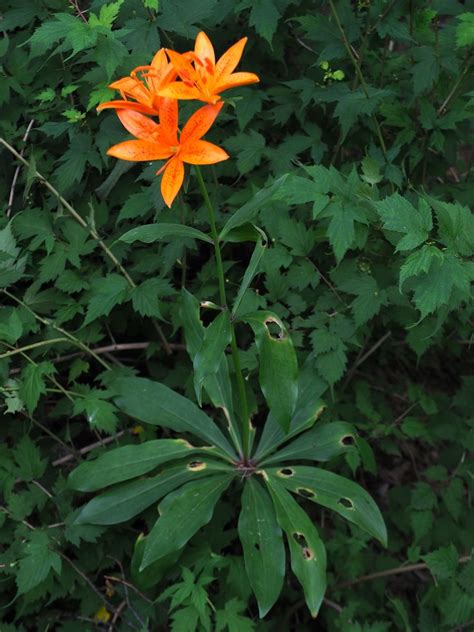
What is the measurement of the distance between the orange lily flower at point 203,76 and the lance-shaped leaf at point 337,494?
122cm

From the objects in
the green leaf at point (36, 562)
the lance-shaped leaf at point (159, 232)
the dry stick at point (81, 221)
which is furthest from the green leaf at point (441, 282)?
the green leaf at point (36, 562)

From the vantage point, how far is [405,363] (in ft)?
11.1

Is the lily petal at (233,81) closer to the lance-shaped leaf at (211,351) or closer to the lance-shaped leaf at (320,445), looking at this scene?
the lance-shaped leaf at (211,351)

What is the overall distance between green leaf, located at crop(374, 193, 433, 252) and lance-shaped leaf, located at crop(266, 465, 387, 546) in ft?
2.64

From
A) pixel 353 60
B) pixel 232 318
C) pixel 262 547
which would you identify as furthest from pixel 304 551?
pixel 353 60

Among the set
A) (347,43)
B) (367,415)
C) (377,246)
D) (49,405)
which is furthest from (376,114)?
(49,405)

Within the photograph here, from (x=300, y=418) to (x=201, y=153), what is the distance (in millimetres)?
1062

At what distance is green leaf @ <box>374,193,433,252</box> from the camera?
1859 mm

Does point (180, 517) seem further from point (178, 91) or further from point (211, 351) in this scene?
point (178, 91)

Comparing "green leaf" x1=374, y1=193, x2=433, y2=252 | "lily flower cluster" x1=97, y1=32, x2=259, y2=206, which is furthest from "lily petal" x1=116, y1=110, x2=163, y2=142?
"green leaf" x1=374, y1=193, x2=433, y2=252

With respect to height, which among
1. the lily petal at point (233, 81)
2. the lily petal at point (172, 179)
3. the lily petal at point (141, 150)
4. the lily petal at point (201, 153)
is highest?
the lily petal at point (233, 81)

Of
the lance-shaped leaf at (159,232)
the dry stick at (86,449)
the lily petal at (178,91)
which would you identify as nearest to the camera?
the lily petal at (178,91)

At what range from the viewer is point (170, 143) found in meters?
1.64

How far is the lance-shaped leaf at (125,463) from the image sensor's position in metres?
2.13
